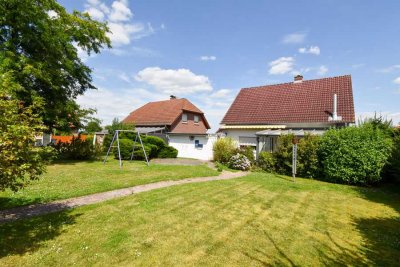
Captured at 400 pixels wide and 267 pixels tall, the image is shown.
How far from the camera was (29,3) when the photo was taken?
1568 cm

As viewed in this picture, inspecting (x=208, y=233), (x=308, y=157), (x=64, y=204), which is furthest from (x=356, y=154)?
(x=64, y=204)

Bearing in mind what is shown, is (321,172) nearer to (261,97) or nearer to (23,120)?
(261,97)

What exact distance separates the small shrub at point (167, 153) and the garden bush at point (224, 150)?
5.63 m

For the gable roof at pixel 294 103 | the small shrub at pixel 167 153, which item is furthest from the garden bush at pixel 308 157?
the small shrub at pixel 167 153

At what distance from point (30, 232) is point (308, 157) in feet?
48.9

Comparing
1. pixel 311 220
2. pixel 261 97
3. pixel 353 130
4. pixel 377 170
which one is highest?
pixel 261 97

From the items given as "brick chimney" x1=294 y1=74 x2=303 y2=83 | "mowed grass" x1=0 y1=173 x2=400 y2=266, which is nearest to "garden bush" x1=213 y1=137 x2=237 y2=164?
"mowed grass" x1=0 y1=173 x2=400 y2=266

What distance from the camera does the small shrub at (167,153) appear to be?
25281 millimetres

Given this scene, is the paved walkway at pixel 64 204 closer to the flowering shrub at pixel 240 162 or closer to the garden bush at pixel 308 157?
the flowering shrub at pixel 240 162

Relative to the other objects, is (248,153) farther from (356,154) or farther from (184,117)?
(184,117)

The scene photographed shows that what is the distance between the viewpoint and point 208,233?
6.39m

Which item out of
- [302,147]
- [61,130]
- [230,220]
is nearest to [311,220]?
[230,220]

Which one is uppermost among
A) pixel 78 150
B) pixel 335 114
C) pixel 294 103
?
pixel 294 103

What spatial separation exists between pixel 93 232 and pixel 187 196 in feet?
14.5
